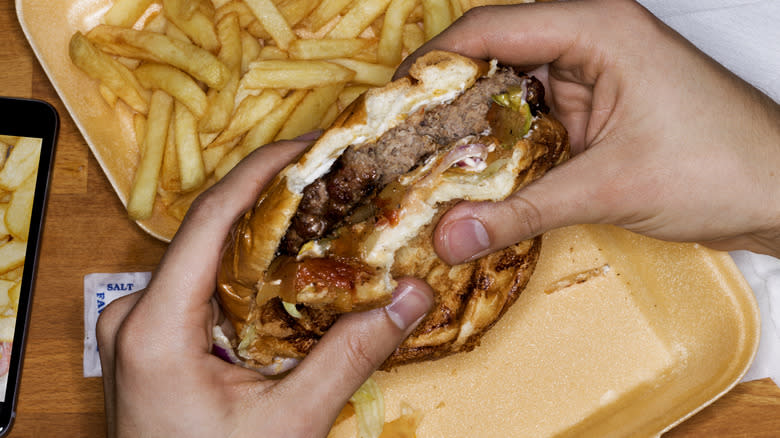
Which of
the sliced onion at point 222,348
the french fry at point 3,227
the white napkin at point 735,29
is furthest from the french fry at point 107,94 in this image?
the white napkin at point 735,29

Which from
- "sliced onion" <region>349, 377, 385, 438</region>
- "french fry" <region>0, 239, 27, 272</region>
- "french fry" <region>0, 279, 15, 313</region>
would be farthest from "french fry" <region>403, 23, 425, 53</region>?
"french fry" <region>0, 279, 15, 313</region>

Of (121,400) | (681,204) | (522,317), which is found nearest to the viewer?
(121,400)

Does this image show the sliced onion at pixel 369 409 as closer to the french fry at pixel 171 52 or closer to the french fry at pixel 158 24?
the french fry at pixel 171 52

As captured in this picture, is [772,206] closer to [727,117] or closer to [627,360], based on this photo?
[727,117]

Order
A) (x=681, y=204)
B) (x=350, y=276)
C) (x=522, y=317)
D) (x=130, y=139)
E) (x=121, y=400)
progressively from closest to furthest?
(x=350, y=276) → (x=121, y=400) → (x=681, y=204) → (x=522, y=317) → (x=130, y=139)

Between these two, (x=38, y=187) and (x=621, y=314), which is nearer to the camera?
(x=621, y=314)

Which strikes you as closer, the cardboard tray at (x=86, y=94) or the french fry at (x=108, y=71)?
the french fry at (x=108, y=71)

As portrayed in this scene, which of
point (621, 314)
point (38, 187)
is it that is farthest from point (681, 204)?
point (38, 187)
